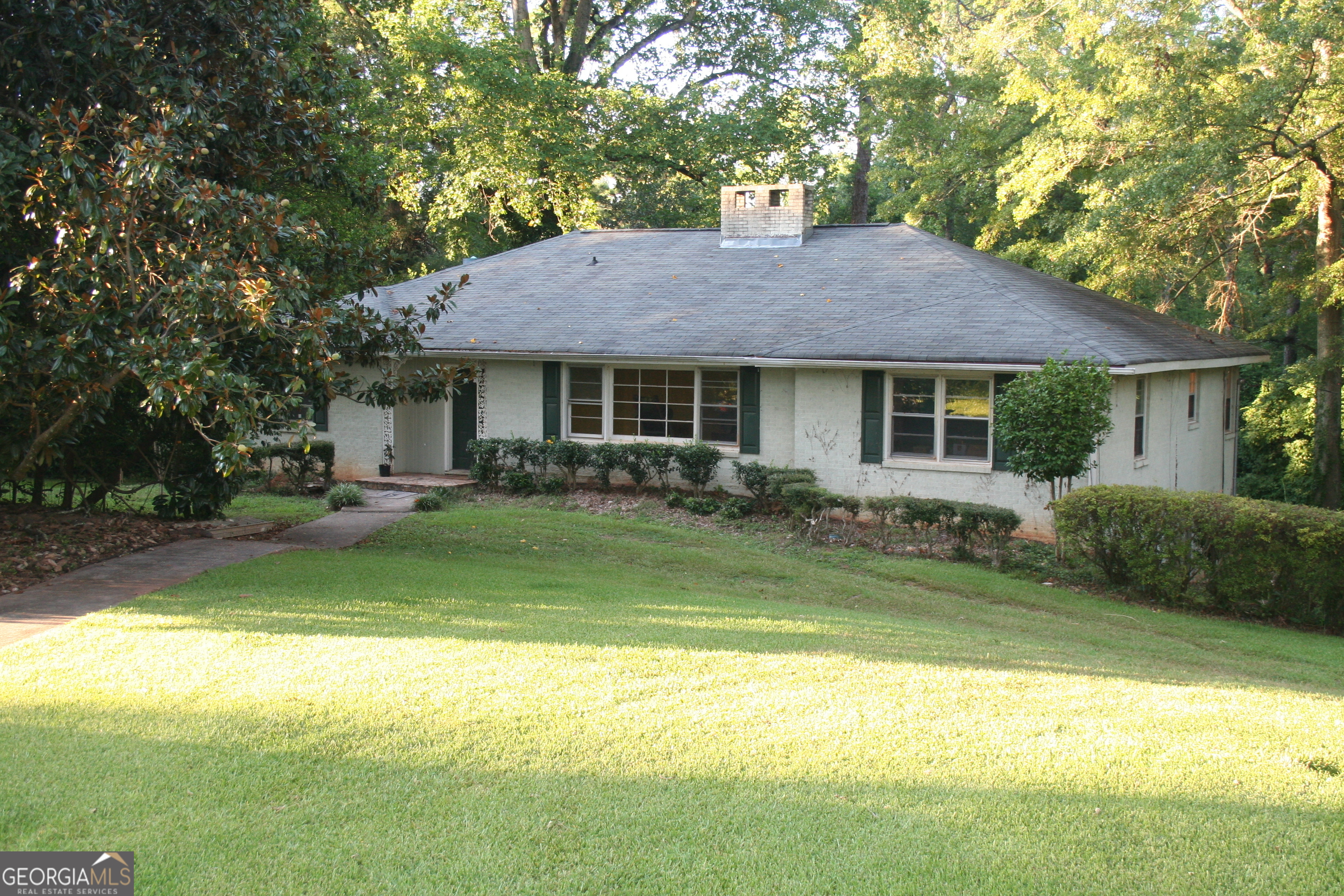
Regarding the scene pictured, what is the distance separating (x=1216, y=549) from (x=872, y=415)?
5763mm

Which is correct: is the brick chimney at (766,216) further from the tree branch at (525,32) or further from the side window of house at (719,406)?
the tree branch at (525,32)

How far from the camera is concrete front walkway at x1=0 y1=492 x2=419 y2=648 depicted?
27.2 feet

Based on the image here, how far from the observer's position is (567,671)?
6.77 meters

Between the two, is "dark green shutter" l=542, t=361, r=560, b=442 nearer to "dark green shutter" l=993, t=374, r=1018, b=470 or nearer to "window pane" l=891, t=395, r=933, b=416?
"window pane" l=891, t=395, r=933, b=416

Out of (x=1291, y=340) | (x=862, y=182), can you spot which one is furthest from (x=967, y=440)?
→ (x=862, y=182)

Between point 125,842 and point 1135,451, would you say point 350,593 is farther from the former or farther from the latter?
point 1135,451

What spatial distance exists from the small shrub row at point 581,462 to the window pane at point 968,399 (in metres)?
3.91

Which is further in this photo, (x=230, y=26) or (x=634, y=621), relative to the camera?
(x=230, y=26)

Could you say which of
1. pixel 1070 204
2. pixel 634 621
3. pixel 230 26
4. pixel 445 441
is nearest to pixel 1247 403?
pixel 1070 204

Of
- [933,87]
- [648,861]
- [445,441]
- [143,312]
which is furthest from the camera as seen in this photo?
[933,87]

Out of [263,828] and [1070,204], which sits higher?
[1070,204]

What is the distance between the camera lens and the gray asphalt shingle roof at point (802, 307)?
52.0 ft

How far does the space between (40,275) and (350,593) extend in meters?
3.95

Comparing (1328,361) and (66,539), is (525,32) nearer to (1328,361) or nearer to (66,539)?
(1328,361)
